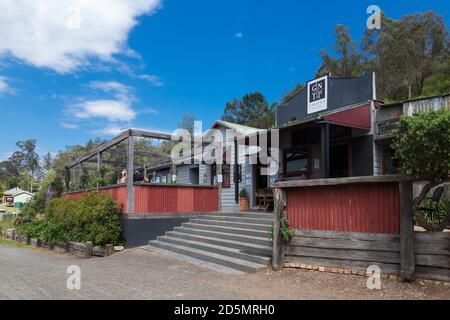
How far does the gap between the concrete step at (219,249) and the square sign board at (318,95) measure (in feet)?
22.6

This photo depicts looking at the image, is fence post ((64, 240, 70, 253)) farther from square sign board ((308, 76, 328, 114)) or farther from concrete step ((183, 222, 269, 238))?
square sign board ((308, 76, 328, 114))

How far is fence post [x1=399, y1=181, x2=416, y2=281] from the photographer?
5.79m

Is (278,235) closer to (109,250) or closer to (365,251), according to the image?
(365,251)

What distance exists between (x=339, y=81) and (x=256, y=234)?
6811 mm

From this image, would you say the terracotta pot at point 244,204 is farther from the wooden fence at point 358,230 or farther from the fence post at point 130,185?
the wooden fence at point 358,230

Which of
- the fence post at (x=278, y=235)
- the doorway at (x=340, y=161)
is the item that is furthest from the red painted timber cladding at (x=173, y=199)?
the fence post at (x=278, y=235)

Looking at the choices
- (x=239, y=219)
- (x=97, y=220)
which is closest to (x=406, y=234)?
(x=239, y=219)

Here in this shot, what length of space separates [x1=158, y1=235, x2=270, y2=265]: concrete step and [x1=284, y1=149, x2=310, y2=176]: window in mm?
5154

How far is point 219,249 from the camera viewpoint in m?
9.09

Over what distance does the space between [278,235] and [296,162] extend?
686 cm

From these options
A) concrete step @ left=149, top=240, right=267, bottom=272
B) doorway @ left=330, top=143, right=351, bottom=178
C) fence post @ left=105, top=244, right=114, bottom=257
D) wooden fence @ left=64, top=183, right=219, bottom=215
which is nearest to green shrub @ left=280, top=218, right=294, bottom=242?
concrete step @ left=149, top=240, right=267, bottom=272

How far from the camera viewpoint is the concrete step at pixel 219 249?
26.0ft
